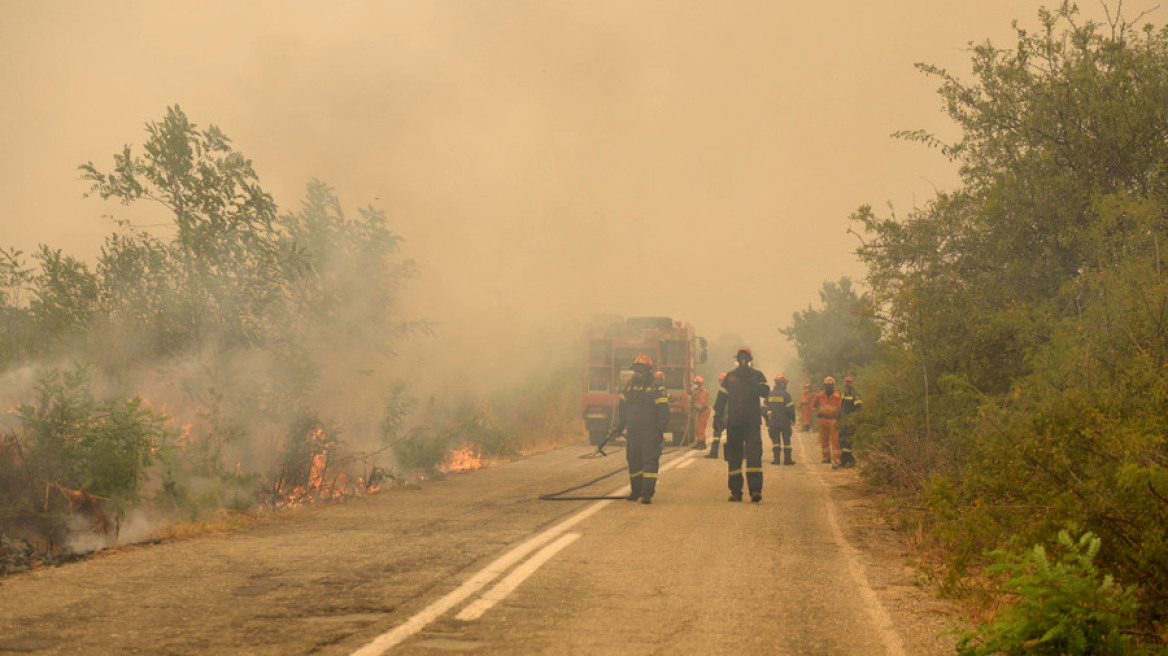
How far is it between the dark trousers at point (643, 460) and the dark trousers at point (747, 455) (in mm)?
976

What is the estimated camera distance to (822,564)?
26.5 feet

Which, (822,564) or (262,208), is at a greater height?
(262,208)

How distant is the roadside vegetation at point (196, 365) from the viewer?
8906mm

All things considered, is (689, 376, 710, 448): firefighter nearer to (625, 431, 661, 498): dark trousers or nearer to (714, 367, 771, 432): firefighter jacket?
(714, 367, 771, 432): firefighter jacket

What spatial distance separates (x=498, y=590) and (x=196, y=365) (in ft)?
23.6

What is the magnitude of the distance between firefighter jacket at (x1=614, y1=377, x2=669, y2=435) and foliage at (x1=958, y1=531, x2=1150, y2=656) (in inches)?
312

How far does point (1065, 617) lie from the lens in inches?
180

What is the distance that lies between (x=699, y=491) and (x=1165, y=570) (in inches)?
354

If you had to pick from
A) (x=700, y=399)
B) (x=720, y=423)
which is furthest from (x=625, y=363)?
(x=720, y=423)

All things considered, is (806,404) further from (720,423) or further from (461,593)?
(461,593)

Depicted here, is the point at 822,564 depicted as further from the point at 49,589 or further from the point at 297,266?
the point at 297,266

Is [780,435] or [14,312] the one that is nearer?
[14,312]

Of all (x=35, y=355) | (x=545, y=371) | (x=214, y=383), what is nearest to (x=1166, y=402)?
(x=214, y=383)

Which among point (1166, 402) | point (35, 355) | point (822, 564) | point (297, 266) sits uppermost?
point (297, 266)
